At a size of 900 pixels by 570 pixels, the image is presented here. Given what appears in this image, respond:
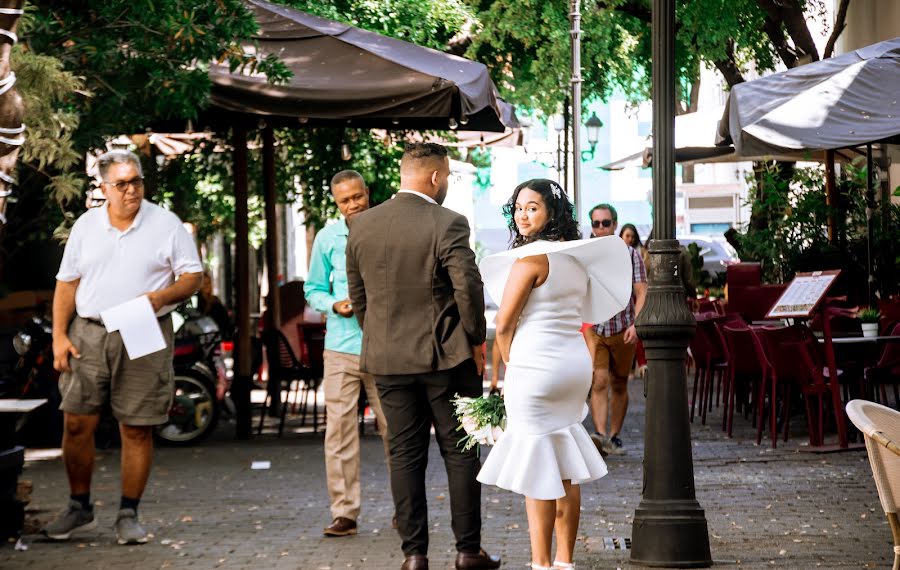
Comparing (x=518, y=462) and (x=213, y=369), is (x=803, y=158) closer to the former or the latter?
(x=213, y=369)

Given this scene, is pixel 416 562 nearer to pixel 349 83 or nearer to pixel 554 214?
pixel 554 214

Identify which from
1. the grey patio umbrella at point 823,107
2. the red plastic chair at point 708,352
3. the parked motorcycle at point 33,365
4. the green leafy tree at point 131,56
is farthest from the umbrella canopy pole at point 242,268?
the grey patio umbrella at point 823,107

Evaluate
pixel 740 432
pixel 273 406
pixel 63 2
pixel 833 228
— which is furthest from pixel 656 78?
pixel 833 228

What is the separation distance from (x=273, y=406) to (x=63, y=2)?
585 centimetres

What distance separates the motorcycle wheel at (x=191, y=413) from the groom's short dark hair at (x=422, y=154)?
6.15 metres

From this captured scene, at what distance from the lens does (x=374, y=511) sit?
30.1 feet

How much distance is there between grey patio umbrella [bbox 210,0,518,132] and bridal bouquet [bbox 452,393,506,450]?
5255 millimetres

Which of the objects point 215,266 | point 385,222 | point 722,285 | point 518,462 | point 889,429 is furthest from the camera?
point 215,266

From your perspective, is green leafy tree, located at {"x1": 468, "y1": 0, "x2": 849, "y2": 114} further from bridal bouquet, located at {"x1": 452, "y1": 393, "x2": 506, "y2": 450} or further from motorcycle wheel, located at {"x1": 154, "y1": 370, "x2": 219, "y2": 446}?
bridal bouquet, located at {"x1": 452, "y1": 393, "x2": 506, "y2": 450}

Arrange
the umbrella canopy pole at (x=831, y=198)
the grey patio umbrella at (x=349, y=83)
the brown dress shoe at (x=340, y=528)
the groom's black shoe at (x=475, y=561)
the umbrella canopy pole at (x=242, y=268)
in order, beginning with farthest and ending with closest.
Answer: the umbrella canopy pole at (x=831, y=198) → the umbrella canopy pole at (x=242, y=268) → the grey patio umbrella at (x=349, y=83) → the brown dress shoe at (x=340, y=528) → the groom's black shoe at (x=475, y=561)

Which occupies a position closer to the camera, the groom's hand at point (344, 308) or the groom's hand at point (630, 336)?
the groom's hand at point (344, 308)

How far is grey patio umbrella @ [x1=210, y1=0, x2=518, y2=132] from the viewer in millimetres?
11750

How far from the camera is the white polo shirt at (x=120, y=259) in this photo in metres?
8.05

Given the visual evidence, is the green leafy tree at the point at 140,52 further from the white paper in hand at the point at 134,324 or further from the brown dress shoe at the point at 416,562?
the brown dress shoe at the point at 416,562
